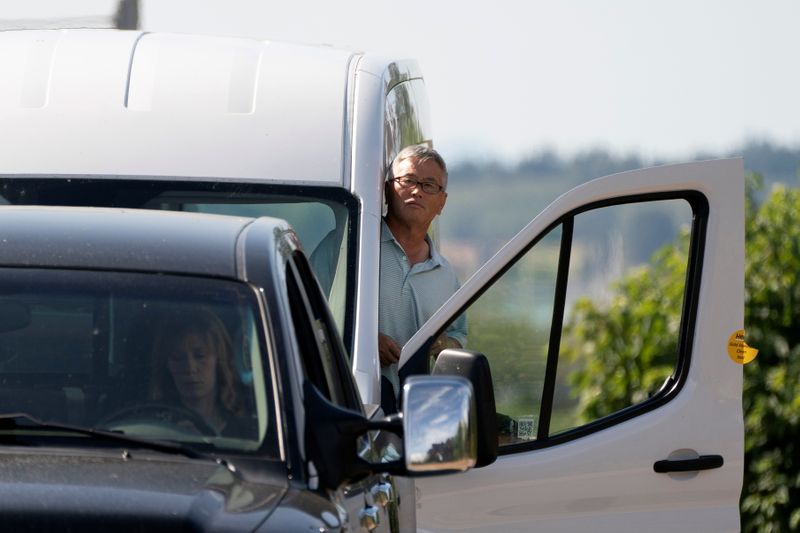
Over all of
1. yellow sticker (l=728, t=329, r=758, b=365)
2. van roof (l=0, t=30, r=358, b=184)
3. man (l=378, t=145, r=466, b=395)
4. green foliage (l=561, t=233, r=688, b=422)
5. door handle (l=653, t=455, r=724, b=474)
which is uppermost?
van roof (l=0, t=30, r=358, b=184)

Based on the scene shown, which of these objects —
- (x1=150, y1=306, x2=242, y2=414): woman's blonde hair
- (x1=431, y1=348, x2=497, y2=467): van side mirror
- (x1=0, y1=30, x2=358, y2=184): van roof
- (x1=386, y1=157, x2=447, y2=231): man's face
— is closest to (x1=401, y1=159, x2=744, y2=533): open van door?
(x1=386, y1=157, x2=447, y2=231): man's face

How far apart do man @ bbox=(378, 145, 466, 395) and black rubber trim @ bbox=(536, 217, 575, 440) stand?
56 centimetres

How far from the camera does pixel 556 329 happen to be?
6.36m

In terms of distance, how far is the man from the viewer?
22.2ft

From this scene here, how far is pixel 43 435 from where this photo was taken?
3.90 m

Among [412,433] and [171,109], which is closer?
[412,433]

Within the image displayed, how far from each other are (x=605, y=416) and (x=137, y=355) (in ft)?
8.60

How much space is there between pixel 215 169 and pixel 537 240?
1.19m

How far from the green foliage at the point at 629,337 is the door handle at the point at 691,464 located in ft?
16.6

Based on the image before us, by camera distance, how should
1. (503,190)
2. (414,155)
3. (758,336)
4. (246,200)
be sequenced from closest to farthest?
1. (246,200)
2. (414,155)
3. (758,336)
4. (503,190)

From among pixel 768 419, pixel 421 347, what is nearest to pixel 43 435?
pixel 421 347

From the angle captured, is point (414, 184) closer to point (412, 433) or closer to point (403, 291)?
point (403, 291)

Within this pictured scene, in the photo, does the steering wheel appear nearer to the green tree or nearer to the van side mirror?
the van side mirror

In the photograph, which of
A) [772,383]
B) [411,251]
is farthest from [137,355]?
[772,383]
